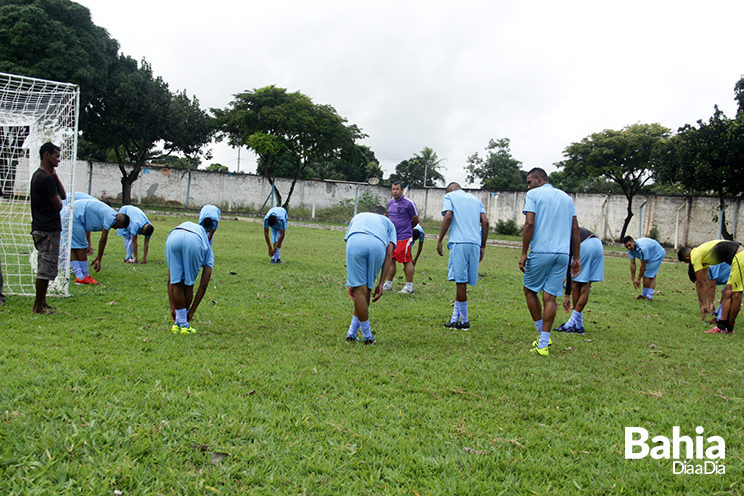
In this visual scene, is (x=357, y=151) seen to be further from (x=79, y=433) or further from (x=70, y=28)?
(x=79, y=433)

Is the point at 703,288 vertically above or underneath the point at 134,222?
underneath

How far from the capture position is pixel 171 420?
3199mm

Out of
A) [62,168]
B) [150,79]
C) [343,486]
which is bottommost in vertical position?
[343,486]

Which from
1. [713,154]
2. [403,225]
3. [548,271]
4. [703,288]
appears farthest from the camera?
[713,154]

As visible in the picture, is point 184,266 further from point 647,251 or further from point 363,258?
point 647,251

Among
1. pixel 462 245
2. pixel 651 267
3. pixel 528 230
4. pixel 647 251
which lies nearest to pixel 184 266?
pixel 462 245

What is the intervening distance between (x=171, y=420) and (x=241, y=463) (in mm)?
736

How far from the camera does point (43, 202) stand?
6.05m

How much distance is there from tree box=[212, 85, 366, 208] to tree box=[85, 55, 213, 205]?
2.31 meters

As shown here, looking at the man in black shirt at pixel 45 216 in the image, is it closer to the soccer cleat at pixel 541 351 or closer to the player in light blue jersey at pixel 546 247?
the player in light blue jersey at pixel 546 247

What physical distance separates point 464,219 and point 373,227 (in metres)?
1.74

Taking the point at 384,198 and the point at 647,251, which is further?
the point at 384,198

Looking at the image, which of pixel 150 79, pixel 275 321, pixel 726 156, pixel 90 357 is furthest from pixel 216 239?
pixel 726 156

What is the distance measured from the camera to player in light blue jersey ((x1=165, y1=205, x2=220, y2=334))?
5.23m
